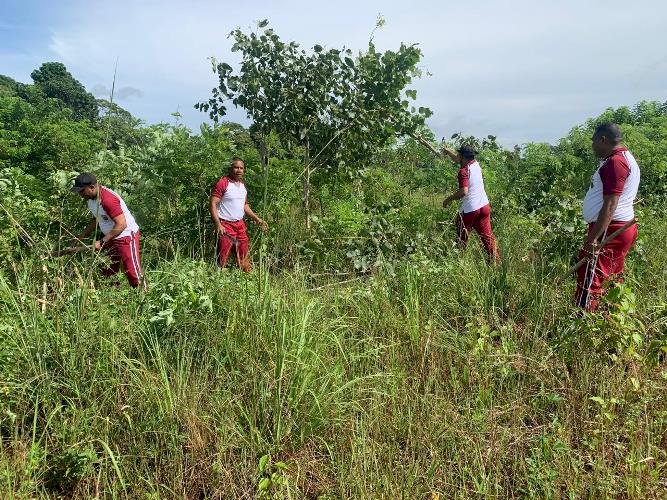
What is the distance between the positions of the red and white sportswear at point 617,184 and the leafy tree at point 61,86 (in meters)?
58.0

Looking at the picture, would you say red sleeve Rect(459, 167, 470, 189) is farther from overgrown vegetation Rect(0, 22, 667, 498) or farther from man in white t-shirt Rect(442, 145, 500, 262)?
overgrown vegetation Rect(0, 22, 667, 498)

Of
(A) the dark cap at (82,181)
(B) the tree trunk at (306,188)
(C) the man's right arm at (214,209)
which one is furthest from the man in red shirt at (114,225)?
(B) the tree trunk at (306,188)

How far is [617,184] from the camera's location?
357cm

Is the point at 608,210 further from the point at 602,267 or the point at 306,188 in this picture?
the point at 306,188

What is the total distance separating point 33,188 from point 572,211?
526 cm

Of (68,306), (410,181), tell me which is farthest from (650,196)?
(68,306)

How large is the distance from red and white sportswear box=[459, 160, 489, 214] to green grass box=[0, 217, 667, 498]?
8.11 feet

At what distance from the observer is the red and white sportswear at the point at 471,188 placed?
558 cm

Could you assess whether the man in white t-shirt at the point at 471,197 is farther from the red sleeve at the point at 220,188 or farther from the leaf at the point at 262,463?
the leaf at the point at 262,463

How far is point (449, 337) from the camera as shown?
327cm

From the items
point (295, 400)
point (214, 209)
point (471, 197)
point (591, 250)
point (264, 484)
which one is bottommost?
point (264, 484)

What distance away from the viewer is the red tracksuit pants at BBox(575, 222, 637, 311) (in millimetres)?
3551

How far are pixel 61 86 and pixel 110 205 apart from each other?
63141 millimetres

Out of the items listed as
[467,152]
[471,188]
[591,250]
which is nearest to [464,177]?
[471,188]
